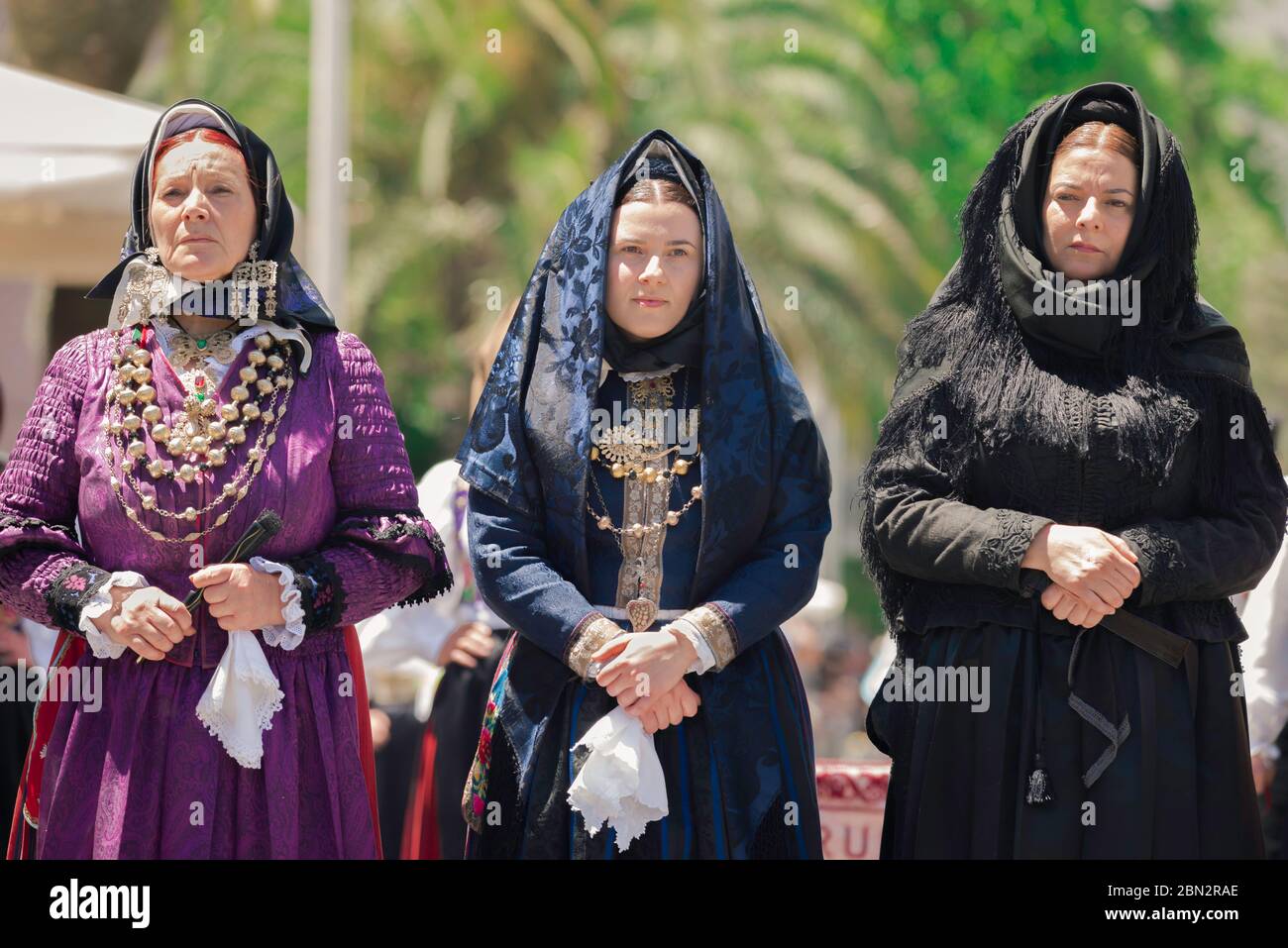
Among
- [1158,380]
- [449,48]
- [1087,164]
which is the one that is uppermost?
[449,48]

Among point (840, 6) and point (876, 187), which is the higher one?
point (840, 6)

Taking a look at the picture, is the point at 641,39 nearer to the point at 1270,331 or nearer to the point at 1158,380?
the point at 1158,380

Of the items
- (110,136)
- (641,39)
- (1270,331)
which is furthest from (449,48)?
(1270,331)

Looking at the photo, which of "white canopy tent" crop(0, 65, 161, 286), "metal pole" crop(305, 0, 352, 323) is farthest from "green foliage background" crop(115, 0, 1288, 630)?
"white canopy tent" crop(0, 65, 161, 286)

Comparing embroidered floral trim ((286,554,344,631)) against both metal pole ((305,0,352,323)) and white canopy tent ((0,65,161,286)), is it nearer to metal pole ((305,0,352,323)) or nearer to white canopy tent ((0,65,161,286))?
white canopy tent ((0,65,161,286))

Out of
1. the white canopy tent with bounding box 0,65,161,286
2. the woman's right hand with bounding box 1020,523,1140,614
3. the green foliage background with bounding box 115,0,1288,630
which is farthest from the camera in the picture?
the green foliage background with bounding box 115,0,1288,630

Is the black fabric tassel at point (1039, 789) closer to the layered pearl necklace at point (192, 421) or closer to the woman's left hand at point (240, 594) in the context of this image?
the woman's left hand at point (240, 594)

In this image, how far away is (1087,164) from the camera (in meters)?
3.87

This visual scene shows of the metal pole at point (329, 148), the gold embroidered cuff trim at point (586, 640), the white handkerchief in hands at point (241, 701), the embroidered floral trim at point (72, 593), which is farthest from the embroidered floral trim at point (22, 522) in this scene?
the metal pole at point (329, 148)

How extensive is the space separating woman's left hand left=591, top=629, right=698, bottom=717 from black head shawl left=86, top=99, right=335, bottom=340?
0.97 metres

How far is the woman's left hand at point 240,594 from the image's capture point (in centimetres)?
357

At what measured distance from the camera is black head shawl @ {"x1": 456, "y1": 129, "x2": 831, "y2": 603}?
380 centimetres

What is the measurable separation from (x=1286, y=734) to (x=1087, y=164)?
1998mm

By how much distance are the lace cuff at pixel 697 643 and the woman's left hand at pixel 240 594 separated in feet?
2.59
